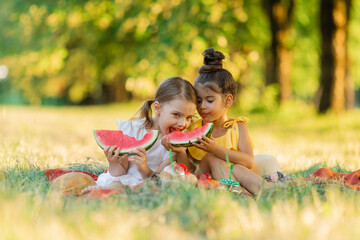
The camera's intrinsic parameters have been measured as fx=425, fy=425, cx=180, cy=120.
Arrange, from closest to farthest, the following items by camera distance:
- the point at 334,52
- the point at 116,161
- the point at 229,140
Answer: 1. the point at 116,161
2. the point at 229,140
3. the point at 334,52

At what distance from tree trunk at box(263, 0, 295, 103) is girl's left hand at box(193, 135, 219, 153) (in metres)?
10.8

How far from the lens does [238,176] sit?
3.60m

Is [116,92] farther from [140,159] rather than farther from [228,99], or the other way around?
[140,159]

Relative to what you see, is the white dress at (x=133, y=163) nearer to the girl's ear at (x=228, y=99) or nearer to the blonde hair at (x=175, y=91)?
the blonde hair at (x=175, y=91)

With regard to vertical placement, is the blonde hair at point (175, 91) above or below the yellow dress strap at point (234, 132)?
above

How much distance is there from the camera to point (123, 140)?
12.1 ft

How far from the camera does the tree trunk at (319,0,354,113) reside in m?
11.6

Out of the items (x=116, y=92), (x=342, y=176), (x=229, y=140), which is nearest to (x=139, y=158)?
(x=229, y=140)

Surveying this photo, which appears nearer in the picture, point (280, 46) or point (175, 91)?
point (175, 91)

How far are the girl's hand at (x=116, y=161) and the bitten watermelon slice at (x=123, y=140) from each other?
0.06 m

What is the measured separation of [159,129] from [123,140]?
15.5 inches

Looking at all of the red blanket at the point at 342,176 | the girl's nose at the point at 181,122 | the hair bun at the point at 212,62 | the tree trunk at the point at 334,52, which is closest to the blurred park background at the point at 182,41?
the tree trunk at the point at 334,52

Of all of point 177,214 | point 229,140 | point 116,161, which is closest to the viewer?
point 177,214

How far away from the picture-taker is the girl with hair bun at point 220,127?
3.68 m
